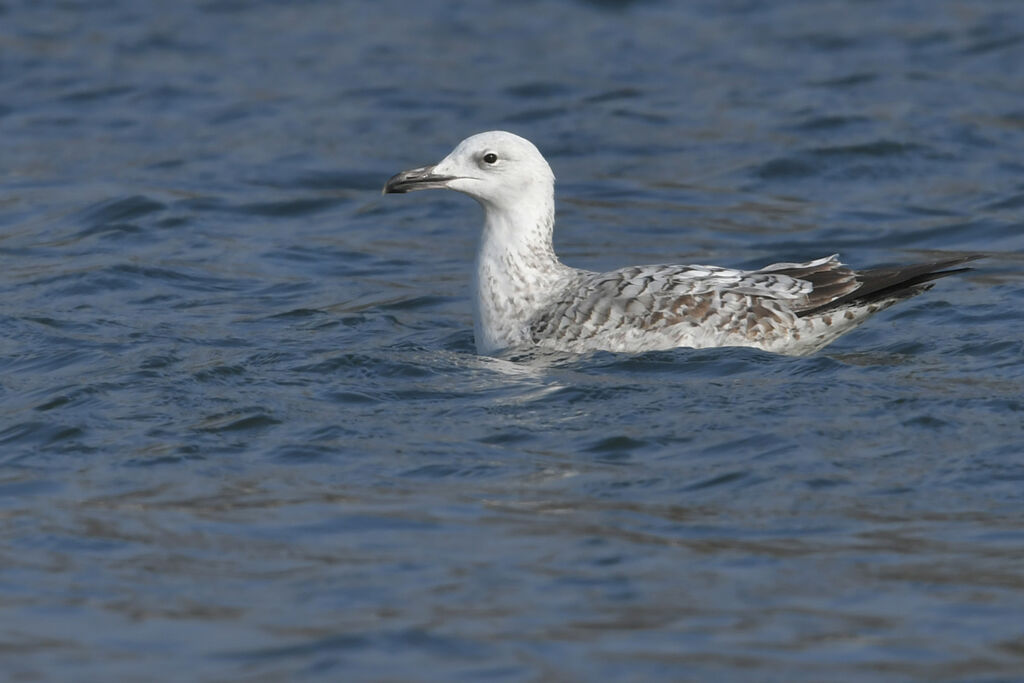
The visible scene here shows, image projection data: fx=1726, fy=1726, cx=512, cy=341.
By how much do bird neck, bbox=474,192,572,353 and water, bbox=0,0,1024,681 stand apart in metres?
0.32

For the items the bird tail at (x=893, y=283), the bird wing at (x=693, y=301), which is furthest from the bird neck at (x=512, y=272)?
the bird tail at (x=893, y=283)

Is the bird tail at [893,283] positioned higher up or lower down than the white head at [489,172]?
lower down

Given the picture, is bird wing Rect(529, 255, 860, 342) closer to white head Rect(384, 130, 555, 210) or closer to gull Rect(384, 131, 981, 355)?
gull Rect(384, 131, 981, 355)

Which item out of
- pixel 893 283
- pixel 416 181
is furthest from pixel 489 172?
pixel 893 283

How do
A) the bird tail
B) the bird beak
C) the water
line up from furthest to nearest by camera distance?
the bird beak
the bird tail
the water

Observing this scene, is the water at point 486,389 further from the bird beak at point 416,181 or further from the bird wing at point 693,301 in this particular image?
the bird beak at point 416,181

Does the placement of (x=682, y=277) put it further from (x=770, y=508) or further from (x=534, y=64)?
(x=534, y=64)

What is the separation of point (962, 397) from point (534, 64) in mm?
10252

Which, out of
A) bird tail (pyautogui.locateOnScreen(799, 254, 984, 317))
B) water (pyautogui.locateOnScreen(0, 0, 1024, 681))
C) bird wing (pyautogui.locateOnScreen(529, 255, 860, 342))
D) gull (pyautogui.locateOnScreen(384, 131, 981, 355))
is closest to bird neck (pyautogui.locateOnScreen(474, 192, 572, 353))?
gull (pyautogui.locateOnScreen(384, 131, 981, 355))

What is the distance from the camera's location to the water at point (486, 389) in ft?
18.6

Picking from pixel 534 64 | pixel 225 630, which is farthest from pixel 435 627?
pixel 534 64

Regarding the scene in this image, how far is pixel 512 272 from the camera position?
31.2 ft

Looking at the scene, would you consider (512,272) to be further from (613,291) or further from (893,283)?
(893,283)

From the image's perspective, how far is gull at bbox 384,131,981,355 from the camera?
895 centimetres
